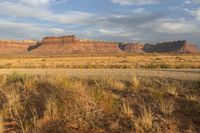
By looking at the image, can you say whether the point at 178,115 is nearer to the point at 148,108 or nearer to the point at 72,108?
the point at 148,108

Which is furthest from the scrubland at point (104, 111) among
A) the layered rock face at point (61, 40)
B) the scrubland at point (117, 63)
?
the layered rock face at point (61, 40)

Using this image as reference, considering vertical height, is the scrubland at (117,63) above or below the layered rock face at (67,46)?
above

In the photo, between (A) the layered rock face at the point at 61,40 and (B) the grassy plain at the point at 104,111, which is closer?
(B) the grassy plain at the point at 104,111

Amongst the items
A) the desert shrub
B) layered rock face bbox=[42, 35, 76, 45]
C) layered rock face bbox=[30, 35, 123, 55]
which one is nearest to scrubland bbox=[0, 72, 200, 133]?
the desert shrub

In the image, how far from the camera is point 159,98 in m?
10.3

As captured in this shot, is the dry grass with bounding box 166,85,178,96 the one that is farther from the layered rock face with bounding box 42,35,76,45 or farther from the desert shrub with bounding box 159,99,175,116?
the layered rock face with bounding box 42,35,76,45

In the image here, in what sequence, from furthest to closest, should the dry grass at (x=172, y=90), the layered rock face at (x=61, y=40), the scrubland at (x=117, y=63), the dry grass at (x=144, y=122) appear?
the layered rock face at (x=61, y=40) → the scrubland at (x=117, y=63) → the dry grass at (x=172, y=90) → the dry grass at (x=144, y=122)

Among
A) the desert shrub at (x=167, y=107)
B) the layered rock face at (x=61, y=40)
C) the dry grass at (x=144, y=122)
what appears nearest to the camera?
the dry grass at (x=144, y=122)

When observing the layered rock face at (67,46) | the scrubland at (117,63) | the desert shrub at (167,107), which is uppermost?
the desert shrub at (167,107)

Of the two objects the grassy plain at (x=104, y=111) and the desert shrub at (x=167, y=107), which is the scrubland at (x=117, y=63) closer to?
the grassy plain at (x=104, y=111)

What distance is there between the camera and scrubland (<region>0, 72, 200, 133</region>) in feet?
29.8

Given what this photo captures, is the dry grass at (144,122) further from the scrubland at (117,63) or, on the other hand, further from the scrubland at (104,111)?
the scrubland at (117,63)

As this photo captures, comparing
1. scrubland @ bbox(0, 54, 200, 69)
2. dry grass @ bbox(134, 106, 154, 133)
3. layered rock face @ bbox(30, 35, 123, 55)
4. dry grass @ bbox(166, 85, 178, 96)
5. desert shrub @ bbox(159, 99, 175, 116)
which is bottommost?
layered rock face @ bbox(30, 35, 123, 55)

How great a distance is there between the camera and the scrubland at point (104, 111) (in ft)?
29.8
